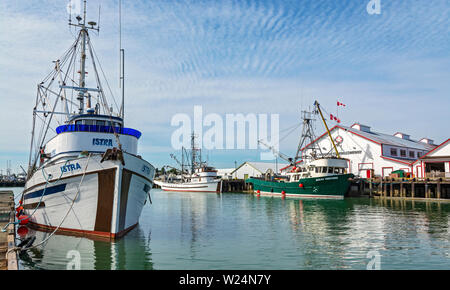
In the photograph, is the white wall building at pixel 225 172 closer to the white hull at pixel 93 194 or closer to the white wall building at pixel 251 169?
the white wall building at pixel 251 169

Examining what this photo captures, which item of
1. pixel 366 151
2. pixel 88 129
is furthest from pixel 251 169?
pixel 88 129

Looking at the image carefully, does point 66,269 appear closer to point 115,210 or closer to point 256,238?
point 115,210

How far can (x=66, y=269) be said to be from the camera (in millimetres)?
10398

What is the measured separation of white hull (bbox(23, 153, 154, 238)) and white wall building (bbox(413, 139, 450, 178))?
3971 cm

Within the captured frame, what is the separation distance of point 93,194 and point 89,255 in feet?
8.86

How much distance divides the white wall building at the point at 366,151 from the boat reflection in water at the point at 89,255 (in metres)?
42.4

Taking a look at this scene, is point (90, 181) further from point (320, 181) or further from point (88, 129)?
point (320, 181)

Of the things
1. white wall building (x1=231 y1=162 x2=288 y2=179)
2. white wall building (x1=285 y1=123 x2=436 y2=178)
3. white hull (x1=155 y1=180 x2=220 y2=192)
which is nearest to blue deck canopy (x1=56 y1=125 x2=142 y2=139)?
white wall building (x1=285 y1=123 x2=436 y2=178)

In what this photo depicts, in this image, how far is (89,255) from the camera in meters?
11.8

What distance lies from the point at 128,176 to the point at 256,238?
650 centimetres

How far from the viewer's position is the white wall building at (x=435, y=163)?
4162 cm

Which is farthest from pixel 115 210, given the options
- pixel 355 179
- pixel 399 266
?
pixel 355 179

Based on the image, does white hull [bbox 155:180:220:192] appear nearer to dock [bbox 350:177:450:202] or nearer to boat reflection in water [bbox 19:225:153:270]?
dock [bbox 350:177:450:202]

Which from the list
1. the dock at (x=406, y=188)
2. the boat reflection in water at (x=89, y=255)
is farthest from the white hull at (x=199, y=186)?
the boat reflection in water at (x=89, y=255)
